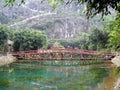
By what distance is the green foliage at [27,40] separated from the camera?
59000mm

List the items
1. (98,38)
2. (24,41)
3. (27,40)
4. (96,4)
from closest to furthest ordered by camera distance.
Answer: (96,4), (98,38), (27,40), (24,41)

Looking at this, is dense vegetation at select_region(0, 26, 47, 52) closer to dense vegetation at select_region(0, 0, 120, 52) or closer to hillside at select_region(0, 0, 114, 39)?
dense vegetation at select_region(0, 0, 120, 52)

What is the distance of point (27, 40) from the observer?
193 ft

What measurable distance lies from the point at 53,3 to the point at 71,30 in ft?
372

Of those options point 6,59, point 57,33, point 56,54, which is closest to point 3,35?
point 6,59

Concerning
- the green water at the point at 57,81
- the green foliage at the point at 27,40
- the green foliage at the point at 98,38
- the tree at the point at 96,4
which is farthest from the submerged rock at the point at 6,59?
the tree at the point at 96,4

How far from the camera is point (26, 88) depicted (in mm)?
23484

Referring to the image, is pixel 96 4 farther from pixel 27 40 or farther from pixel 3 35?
pixel 27 40

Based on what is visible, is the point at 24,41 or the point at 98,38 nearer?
the point at 98,38

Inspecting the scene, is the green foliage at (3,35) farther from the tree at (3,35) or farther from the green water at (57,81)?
the green water at (57,81)

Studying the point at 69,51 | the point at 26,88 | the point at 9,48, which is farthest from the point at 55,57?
the point at 26,88

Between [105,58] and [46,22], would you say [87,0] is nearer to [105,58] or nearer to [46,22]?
[105,58]

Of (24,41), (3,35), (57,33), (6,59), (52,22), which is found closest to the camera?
(6,59)

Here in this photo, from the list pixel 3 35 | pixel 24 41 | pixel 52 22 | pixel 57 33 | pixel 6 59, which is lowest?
pixel 6 59
